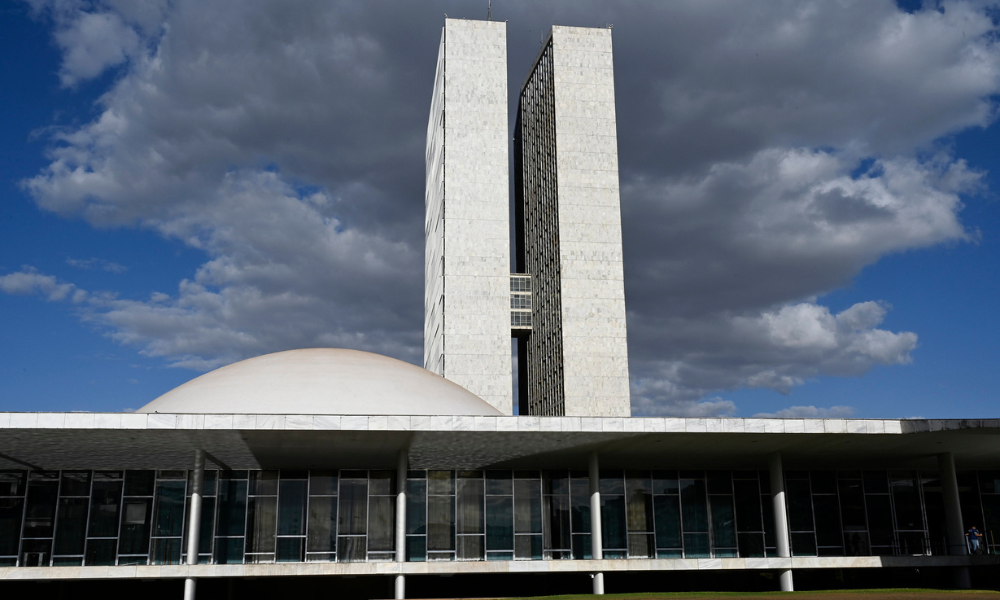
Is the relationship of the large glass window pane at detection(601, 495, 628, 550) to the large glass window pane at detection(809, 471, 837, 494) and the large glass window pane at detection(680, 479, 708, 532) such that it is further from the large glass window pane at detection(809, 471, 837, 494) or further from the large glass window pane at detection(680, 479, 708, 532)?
the large glass window pane at detection(809, 471, 837, 494)

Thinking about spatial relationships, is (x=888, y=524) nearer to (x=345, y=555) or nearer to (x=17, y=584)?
(x=345, y=555)

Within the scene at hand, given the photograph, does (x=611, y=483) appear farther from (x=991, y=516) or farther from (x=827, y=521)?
(x=991, y=516)

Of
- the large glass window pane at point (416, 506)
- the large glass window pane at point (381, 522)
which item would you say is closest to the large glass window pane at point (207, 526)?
the large glass window pane at point (381, 522)

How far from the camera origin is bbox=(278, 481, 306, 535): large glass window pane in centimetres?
3005

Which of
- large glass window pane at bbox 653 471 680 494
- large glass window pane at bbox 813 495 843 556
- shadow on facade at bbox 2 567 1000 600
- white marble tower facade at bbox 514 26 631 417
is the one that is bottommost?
shadow on facade at bbox 2 567 1000 600

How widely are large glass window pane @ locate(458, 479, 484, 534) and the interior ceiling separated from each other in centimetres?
100

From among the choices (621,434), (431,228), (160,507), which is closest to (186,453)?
(160,507)

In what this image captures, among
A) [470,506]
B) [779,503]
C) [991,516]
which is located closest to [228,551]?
[470,506]

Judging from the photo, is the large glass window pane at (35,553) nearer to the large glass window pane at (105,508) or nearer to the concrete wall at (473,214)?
the large glass window pane at (105,508)

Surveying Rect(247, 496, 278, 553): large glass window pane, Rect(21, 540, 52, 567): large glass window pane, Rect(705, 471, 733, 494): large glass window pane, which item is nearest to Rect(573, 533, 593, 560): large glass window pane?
Rect(705, 471, 733, 494): large glass window pane

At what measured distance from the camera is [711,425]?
991 inches

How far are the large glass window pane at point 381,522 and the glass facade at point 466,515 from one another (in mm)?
49

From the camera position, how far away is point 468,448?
26.9 meters

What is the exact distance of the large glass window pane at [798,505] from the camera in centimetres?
3325
